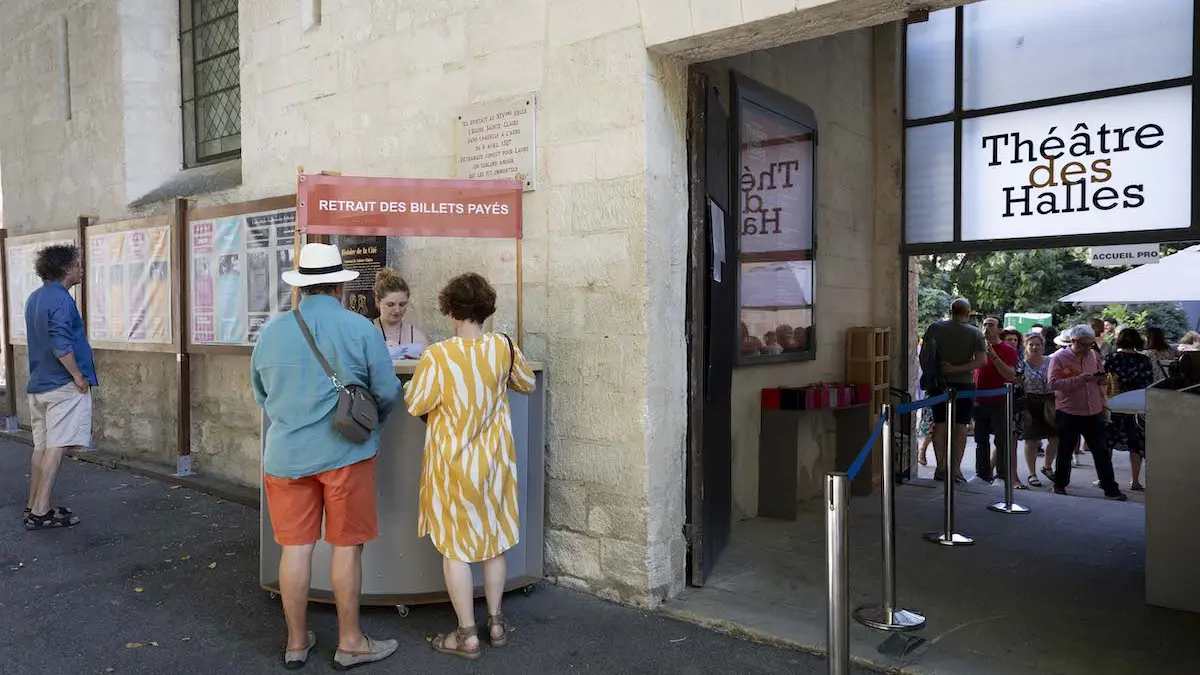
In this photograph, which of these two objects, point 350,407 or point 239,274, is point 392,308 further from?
point 239,274

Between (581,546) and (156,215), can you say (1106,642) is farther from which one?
(156,215)

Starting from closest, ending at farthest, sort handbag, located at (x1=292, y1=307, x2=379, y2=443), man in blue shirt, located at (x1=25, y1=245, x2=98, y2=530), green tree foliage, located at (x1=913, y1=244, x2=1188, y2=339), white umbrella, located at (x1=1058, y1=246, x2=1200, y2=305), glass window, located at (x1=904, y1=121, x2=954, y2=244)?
handbag, located at (x1=292, y1=307, x2=379, y2=443), man in blue shirt, located at (x1=25, y1=245, x2=98, y2=530), glass window, located at (x1=904, y1=121, x2=954, y2=244), white umbrella, located at (x1=1058, y1=246, x2=1200, y2=305), green tree foliage, located at (x1=913, y1=244, x2=1188, y2=339)

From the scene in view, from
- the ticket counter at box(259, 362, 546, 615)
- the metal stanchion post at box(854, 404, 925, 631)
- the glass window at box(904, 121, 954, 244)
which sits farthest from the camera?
the glass window at box(904, 121, 954, 244)

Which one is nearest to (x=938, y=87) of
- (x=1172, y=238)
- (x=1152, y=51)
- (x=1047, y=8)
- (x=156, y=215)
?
(x=1047, y=8)

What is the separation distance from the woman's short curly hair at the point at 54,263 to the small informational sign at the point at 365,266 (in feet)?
6.03

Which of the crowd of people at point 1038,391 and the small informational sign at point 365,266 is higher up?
the small informational sign at point 365,266

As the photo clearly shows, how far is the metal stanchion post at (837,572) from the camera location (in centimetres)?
281

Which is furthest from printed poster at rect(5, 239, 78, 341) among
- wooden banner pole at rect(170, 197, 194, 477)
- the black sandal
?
the black sandal

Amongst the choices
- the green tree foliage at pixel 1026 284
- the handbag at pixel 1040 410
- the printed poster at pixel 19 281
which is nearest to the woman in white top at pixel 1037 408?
the handbag at pixel 1040 410

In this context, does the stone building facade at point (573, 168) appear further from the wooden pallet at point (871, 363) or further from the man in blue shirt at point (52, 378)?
the man in blue shirt at point (52, 378)

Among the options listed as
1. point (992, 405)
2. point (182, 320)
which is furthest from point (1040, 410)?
point (182, 320)

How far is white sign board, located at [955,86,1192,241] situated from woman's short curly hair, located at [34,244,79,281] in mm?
6708

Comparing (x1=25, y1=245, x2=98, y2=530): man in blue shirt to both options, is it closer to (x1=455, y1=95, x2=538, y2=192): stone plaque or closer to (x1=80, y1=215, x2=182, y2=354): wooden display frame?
(x1=80, y1=215, x2=182, y2=354): wooden display frame

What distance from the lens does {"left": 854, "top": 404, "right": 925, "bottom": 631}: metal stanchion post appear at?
12.8ft
